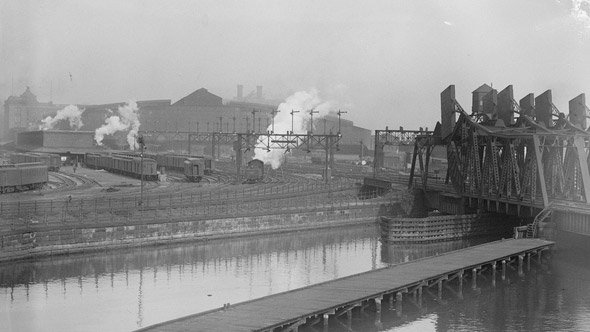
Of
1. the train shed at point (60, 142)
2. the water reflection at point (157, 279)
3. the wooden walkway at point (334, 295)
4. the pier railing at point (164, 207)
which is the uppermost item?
the train shed at point (60, 142)

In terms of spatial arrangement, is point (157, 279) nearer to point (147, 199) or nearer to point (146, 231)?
point (146, 231)

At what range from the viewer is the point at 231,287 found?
4847cm

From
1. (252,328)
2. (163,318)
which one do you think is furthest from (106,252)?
(252,328)

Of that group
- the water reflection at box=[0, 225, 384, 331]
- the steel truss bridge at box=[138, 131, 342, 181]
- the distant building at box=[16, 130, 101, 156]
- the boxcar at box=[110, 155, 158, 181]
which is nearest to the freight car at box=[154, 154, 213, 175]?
the steel truss bridge at box=[138, 131, 342, 181]

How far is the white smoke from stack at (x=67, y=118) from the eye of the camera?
189000mm

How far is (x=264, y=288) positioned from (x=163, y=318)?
30.2 feet

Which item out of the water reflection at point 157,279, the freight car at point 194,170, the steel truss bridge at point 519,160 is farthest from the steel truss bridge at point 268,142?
the water reflection at point 157,279

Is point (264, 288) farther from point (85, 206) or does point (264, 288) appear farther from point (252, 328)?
point (85, 206)

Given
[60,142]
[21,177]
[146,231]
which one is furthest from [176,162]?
[146,231]

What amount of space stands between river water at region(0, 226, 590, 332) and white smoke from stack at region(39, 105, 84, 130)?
13206cm

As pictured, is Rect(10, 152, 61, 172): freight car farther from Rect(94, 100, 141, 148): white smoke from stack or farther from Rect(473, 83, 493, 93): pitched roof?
Rect(94, 100, 141, 148): white smoke from stack

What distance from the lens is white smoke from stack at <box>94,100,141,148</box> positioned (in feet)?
600

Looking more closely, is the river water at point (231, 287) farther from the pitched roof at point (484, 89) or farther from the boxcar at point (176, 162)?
the boxcar at point (176, 162)

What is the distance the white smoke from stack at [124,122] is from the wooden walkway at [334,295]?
13639cm
